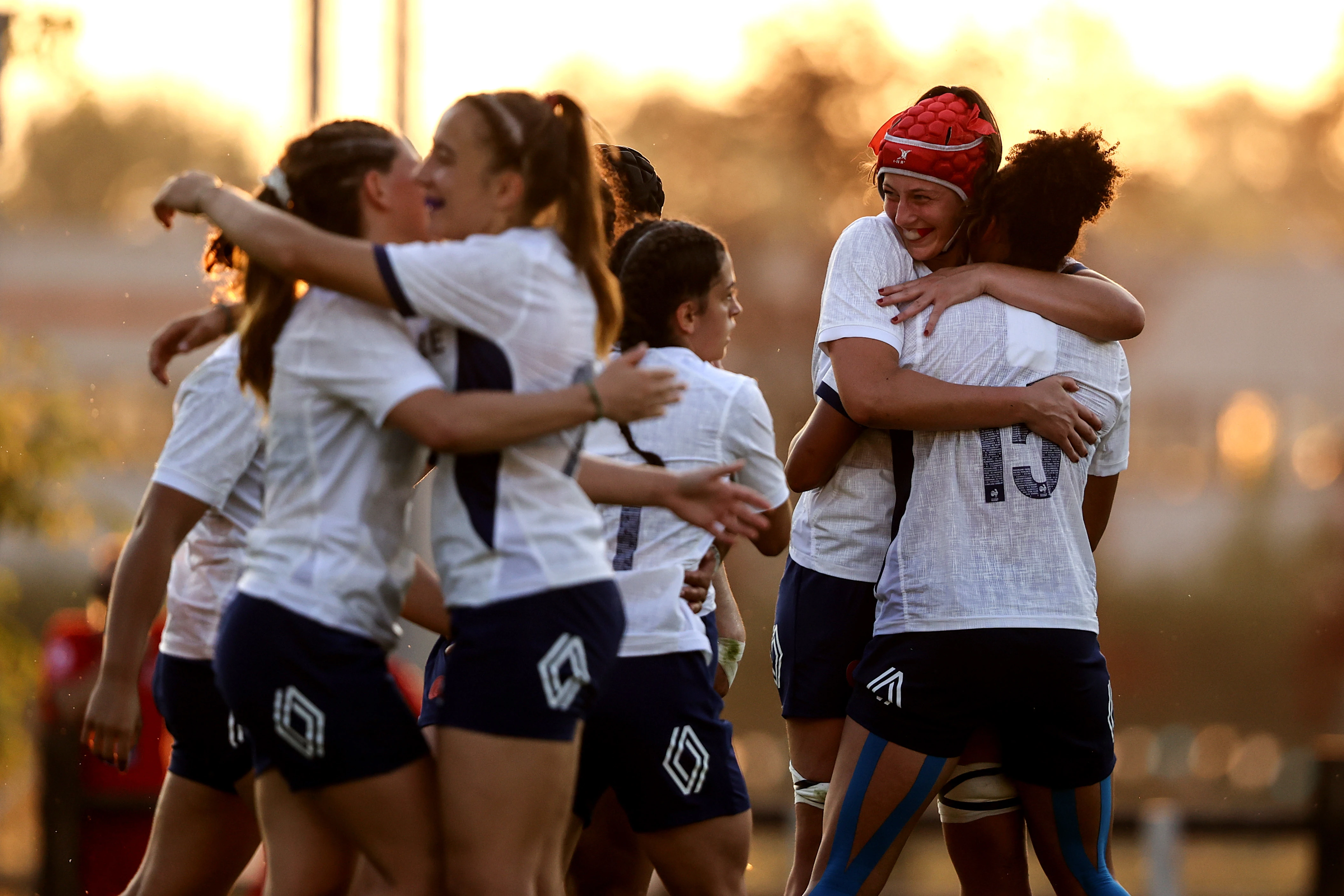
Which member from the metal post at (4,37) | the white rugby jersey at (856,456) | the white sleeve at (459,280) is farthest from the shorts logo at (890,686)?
the metal post at (4,37)

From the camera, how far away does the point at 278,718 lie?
253 centimetres

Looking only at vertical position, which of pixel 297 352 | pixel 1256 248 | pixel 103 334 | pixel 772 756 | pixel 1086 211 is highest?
pixel 1086 211

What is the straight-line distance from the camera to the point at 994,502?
3.28 m

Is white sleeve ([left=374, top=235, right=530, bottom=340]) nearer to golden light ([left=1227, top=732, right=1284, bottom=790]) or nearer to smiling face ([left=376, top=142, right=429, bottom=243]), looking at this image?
smiling face ([left=376, top=142, right=429, bottom=243])

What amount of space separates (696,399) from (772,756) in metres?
14.4

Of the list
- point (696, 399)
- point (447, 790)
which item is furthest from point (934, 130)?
point (447, 790)

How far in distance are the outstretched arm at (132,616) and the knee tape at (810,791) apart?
1508 millimetres

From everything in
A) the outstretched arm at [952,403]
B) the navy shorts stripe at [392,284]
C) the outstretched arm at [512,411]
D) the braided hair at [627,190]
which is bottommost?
the outstretched arm at [952,403]

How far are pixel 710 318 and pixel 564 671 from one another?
1175mm

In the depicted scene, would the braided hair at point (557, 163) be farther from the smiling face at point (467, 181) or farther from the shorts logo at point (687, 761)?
the shorts logo at point (687, 761)

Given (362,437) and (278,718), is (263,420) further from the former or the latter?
(278,718)

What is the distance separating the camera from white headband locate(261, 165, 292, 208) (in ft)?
9.27

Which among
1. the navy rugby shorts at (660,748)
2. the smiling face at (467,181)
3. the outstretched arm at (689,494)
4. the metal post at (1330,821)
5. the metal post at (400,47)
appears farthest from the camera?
the metal post at (400,47)

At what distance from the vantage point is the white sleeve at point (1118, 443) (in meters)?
3.43
